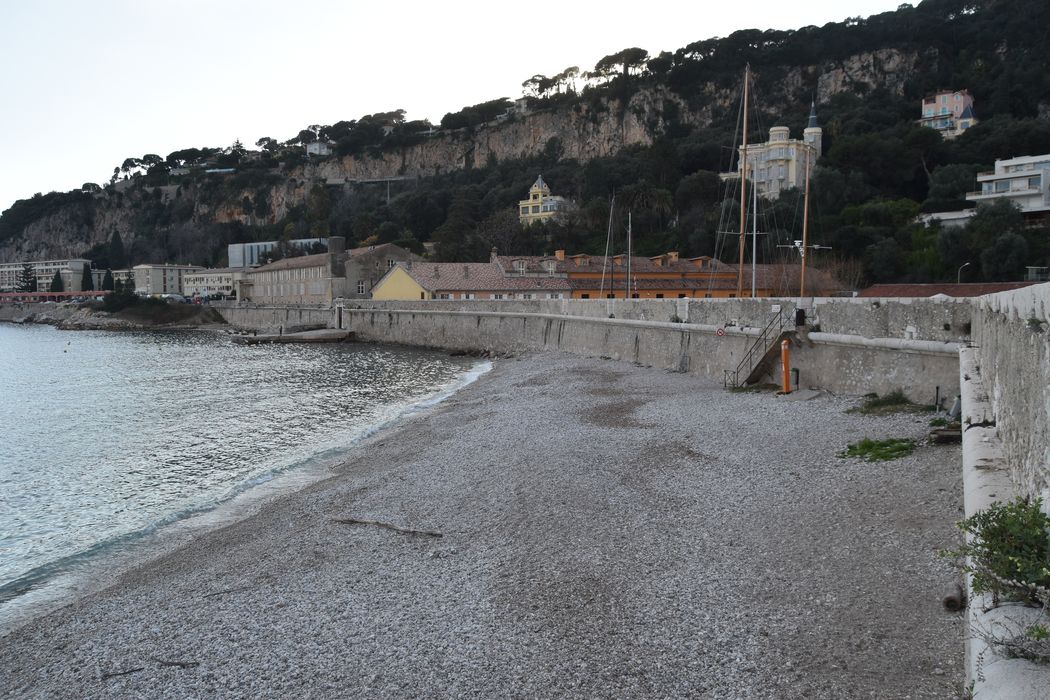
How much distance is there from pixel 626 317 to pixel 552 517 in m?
19.4

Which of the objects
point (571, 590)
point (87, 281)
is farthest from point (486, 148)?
point (571, 590)

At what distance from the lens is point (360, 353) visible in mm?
47625

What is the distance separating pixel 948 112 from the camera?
87000 mm

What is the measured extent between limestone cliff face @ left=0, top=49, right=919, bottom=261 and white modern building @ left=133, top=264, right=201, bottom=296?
29266 mm

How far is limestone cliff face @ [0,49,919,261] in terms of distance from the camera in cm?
11244

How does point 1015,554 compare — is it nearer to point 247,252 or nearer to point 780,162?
point 780,162

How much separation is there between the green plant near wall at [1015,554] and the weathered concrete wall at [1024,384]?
0.21 metres

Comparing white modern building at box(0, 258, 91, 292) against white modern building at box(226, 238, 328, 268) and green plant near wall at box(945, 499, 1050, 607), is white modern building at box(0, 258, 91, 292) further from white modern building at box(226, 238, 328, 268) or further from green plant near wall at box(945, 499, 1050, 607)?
green plant near wall at box(945, 499, 1050, 607)

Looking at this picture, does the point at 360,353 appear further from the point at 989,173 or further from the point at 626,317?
the point at 989,173

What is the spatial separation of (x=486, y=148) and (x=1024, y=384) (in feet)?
494

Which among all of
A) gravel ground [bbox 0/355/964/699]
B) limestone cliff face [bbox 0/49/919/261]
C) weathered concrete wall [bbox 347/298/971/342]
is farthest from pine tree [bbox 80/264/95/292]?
gravel ground [bbox 0/355/964/699]

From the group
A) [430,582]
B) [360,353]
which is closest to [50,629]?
[430,582]

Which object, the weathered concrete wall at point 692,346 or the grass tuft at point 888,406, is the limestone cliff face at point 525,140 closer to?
the weathered concrete wall at point 692,346

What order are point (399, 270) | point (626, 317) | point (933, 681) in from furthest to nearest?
point (399, 270) < point (626, 317) < point (933, 681)
